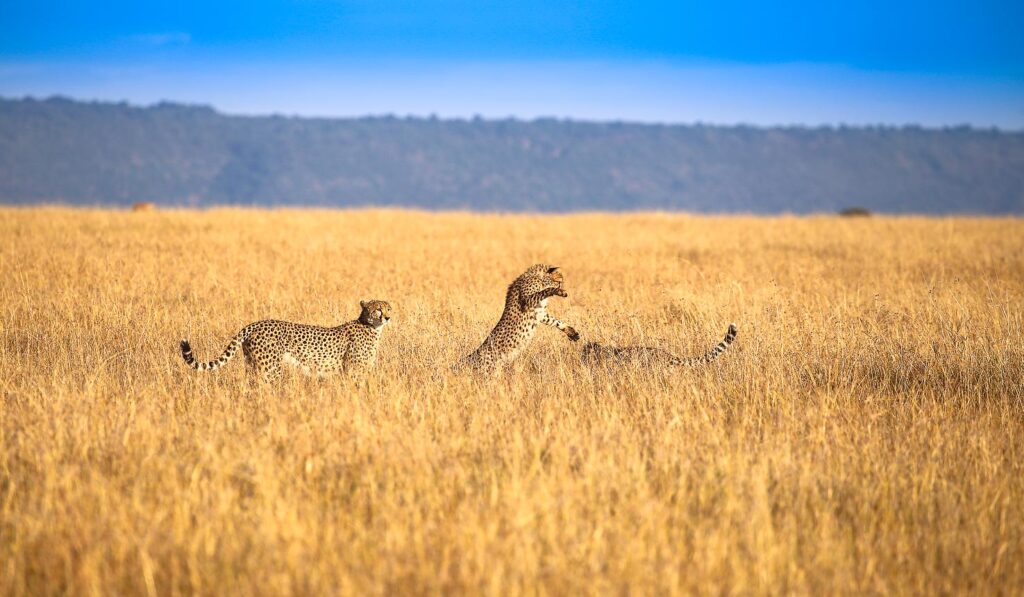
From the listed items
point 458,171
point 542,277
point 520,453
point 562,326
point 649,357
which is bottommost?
point 520,453

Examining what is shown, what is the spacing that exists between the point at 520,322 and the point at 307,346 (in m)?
1.86

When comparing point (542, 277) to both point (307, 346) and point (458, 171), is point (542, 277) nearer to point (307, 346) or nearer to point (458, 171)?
point (307, 346)

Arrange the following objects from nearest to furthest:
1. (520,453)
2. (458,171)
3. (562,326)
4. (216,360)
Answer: (520,453)
(216,360)
(562,326)
(458,171)

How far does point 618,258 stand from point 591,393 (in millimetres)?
11474

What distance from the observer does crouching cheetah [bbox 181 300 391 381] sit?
7945 millimetres

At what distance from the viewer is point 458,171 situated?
192 metres

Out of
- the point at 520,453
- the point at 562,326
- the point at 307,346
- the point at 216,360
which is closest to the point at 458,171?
the point at 562,326

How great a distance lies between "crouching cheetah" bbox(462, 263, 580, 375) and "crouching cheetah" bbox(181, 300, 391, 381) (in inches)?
33.6

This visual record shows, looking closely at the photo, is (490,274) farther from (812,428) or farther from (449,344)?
(812,428)

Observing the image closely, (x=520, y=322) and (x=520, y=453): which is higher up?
(x=520, y=322)

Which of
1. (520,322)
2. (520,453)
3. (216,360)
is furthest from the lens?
(520,322)

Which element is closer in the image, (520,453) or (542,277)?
(520,453)

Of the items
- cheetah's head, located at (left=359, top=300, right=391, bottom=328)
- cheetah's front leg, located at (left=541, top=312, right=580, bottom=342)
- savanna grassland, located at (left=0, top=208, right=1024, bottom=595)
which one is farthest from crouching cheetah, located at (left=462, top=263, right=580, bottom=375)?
cheetah's head, located at (left=359, top=300, right=391, bottom=328)

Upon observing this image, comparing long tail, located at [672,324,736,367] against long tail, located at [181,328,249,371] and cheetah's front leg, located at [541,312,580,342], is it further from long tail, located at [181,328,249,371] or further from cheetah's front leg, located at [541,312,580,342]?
long tail, located at [181,328,249,371]
